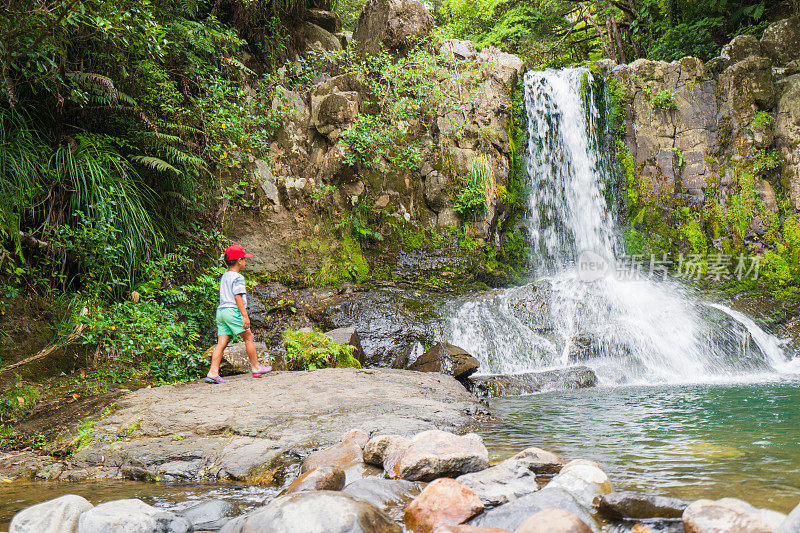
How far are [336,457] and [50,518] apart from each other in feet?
5.06

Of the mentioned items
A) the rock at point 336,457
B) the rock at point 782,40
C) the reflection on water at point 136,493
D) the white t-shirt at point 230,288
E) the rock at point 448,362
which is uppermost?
the rock at point 782,40

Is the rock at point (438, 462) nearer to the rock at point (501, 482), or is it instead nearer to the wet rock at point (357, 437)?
the rock at point (501, 482)

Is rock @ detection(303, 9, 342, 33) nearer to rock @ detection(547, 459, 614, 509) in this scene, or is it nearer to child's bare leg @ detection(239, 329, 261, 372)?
child's bare leg @ detection(239, 329, 261, 372)

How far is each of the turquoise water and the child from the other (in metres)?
2.92

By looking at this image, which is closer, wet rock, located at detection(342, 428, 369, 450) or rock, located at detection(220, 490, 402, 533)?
rock, located at detection(220, 490, 402, 533)

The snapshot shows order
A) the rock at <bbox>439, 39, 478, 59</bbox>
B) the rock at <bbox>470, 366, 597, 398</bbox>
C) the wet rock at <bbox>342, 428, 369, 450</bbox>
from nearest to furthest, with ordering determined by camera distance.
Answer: the wet rock at <bbox>342, 428, 369, 450</bbox> → the rock at <bbox>470, 366, 597, 398</bbox> → the rock at <bbox>439, 39, 478, 59</bbox>

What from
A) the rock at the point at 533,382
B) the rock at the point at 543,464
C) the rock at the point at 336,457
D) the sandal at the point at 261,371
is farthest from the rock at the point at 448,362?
the rock at the point at 543,464

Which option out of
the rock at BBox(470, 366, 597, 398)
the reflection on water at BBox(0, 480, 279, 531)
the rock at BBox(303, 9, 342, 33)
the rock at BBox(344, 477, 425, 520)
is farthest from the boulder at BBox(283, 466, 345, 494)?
the rock at BBox(303, 9, 342, 33)

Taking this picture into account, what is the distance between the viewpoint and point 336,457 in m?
3.21

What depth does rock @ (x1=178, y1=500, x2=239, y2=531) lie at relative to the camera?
2422 millimetres

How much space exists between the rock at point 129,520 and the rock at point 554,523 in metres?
1.58

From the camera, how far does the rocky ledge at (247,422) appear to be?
10.8ft

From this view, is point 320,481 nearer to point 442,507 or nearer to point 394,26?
point 442,507

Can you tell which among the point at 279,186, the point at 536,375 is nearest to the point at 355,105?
the point at 279,186
